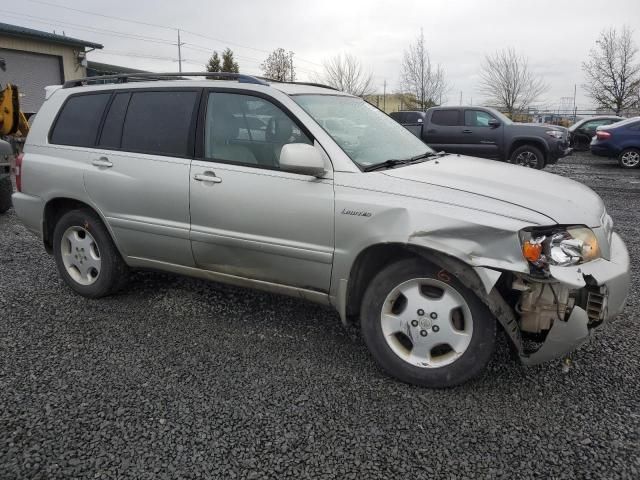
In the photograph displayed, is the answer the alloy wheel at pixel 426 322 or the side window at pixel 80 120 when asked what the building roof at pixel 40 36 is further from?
the alloy wheel at pixel 426 322

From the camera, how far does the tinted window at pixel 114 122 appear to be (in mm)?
4020

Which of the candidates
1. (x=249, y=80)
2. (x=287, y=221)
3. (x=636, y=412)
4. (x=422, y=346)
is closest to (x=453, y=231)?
(x=422, y=346)

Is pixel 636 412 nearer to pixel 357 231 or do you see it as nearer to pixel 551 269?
pixel 551 269

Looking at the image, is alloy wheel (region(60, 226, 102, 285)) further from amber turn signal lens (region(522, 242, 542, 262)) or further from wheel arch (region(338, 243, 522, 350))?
amber turn signal lens (region(522, 242, 542, 262))

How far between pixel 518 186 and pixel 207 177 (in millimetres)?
1965

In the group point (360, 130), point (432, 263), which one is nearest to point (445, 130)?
point (360, 130)

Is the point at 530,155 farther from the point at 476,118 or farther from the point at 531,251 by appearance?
the point at 531,251

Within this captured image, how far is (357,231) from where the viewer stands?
2992 millimetres

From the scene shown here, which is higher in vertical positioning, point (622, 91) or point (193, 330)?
point (622, 91)

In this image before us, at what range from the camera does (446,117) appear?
13805 millimetres

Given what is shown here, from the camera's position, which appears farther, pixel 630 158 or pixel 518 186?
pixel 630 158

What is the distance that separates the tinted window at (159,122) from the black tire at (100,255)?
2.24 feet

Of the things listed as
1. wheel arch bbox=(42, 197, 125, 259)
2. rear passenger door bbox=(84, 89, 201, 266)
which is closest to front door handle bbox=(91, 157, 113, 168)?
rear passenger door bbox=(84, 89, 201, 266)

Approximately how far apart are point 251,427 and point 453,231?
56.4 inches
